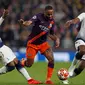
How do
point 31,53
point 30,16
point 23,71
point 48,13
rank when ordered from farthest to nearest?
1. point 30,16
2. point 31,53
3. point 48,13
4. point 23,71

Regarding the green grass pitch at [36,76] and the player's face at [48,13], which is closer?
the player's face at [48,13]

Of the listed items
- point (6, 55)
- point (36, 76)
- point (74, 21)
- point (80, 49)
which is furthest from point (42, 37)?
point (36, 76)

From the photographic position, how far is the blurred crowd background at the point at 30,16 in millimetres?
22516

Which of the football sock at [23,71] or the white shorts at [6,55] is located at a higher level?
the white shorts at [6,55]

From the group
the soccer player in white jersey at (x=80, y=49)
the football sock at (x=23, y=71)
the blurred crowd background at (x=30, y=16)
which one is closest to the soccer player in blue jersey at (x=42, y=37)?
the soccer player in white jersey at (x=80, y=49)

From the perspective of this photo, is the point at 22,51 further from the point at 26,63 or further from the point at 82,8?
the point at 26,63

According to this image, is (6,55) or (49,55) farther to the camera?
(49,55)

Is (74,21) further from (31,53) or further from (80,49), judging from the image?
(31,53)

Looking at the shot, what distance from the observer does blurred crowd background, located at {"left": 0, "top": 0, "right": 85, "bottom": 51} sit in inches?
886

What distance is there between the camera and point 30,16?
77.5ft

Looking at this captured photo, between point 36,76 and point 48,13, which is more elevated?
point 48,13

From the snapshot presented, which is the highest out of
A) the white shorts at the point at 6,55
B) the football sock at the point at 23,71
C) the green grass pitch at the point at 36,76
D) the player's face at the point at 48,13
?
the player's face at the point at 48,13

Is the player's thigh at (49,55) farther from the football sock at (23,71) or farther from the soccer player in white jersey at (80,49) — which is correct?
the football sock at (23,71)

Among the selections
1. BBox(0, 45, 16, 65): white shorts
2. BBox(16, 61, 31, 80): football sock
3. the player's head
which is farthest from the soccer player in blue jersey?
BBox(0, 45, 16, 65): white shorts
